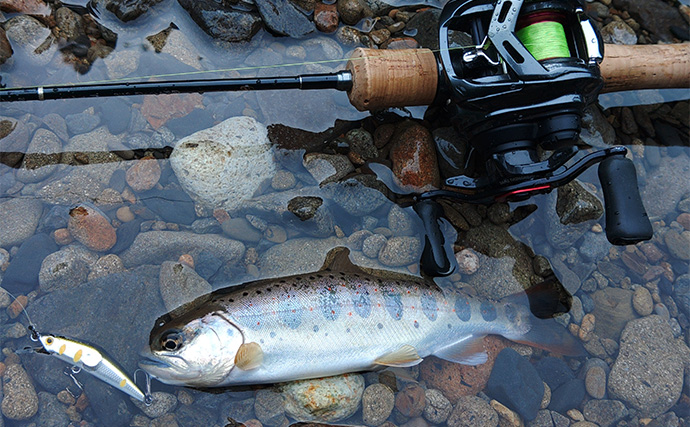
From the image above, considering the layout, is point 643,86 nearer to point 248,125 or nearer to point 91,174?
point 248,125

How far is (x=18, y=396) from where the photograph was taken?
120 inches

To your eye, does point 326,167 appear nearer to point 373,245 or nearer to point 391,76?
point 373,245

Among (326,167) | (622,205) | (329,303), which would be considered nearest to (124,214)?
(326,167)

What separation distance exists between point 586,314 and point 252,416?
2614mm

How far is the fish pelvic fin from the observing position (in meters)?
3.61

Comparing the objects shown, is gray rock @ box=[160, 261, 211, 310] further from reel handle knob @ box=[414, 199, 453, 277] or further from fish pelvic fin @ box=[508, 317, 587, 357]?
fish pelvic fin @ box=[508, 317, 587, 357]

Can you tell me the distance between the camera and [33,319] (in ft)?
10.6

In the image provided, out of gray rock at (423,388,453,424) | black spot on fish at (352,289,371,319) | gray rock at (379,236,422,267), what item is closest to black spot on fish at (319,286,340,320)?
black spot on fish at (352,289,371,319)

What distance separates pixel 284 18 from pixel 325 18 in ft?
1.12

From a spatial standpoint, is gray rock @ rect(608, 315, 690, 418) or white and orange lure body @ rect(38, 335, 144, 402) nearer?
white and orange lure body @ rect(38, 335, 144, 402)

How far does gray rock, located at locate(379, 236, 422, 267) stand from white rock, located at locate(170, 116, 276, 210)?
1.04m

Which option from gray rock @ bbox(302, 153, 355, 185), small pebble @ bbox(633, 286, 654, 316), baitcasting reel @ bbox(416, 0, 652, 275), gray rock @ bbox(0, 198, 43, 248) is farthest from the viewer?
small pebble @ bbox(633, 286, 654, 316)

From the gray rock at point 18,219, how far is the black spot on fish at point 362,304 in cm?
230

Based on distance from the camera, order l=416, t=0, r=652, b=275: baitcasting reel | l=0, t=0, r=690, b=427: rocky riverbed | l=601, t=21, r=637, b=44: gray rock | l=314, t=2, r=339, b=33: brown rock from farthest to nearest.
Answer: l=601, t=21, r=637, b=44: gray rock, l=314, t=2, r=339, b=33: brown rock, l=0, t=0, r=690, b=427: rocky riverbed, l=416, t=0, r=652, b=275: baitcasting reel
